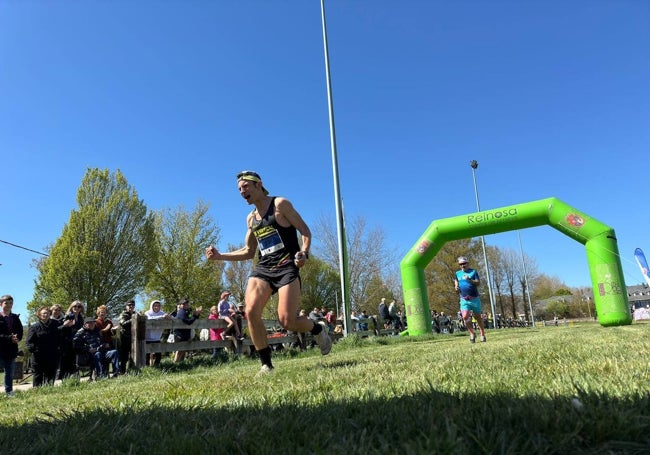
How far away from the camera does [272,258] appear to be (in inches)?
197

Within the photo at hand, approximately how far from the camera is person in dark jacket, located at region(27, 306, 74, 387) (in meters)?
8.59

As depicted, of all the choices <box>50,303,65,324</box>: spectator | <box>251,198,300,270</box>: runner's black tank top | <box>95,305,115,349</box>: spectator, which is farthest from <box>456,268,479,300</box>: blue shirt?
<box>50,303,65,324</box>: spectator

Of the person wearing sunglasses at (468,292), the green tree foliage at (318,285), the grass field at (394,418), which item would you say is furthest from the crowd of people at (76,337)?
the green tree foliage at (318,285)

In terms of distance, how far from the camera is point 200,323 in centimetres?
1029

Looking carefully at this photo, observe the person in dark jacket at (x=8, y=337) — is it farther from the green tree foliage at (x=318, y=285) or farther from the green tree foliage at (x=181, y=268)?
the green tree foliage at (x=318, y=285)

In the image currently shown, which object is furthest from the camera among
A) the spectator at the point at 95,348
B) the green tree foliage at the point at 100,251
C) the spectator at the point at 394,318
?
the green tree foliage at the point at 100,251

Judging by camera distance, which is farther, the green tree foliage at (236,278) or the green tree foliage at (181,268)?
the green tree foliage at (236,278)

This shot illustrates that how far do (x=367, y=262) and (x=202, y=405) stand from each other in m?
36.2

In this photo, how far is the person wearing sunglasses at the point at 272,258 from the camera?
4824mm

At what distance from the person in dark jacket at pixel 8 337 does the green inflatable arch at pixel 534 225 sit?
14413mm

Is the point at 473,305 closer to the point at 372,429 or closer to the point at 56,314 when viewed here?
the point at 372,429

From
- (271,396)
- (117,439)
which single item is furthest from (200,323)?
(117,439)

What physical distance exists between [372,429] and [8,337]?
27.8ft

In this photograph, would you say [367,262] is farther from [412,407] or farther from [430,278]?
[412,407]
